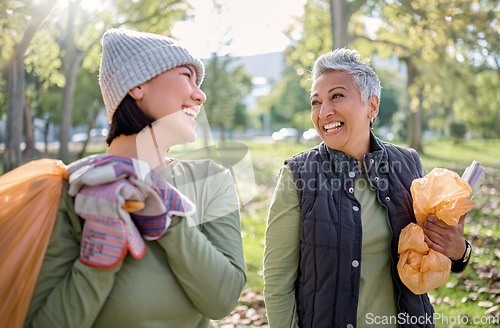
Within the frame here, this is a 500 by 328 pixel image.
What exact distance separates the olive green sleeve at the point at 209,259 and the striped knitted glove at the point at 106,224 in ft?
0.46

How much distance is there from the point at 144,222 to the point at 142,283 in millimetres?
234

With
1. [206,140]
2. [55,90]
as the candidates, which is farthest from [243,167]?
[55,90]

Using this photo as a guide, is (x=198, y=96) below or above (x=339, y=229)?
above

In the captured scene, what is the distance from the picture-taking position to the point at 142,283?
1493 millimetres

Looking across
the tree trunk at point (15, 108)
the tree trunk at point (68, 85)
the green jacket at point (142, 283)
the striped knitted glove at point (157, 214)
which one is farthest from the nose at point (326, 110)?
the tree trunk at point (68, 85)

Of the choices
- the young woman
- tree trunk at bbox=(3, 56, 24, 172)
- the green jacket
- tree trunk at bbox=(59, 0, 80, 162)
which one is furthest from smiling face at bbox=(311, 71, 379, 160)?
tree trunk at bbox=(59, 0, 80, 162)

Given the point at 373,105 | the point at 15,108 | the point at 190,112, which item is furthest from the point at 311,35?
the point at 190,112

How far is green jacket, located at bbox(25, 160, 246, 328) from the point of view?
4.53 feet

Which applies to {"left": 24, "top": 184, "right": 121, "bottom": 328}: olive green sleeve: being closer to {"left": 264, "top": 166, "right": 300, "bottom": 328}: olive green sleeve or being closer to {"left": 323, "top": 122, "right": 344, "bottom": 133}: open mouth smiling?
{"left": 264, "top": 166, "right": 300, "bottom": 328}: olive green sleeve

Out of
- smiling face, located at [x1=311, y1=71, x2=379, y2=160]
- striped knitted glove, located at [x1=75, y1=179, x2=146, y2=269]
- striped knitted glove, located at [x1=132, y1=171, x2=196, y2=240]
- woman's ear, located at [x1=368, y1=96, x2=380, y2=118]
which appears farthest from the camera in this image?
woman's ear, located at [x1=368, y1=96, x2=380, y2=118]

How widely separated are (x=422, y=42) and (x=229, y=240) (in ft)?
31.6

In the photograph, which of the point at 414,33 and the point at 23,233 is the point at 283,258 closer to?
the point at 23,233

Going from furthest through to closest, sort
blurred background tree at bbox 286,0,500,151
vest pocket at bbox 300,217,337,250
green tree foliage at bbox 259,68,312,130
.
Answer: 1. green tree foliage at bbox 259,68,312,130
2. blurred background tree at bbox 286,0,500,151
3. vest pocket at bbox 300,217,337,250

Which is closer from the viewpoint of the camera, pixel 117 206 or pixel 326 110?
pixel 117 206
